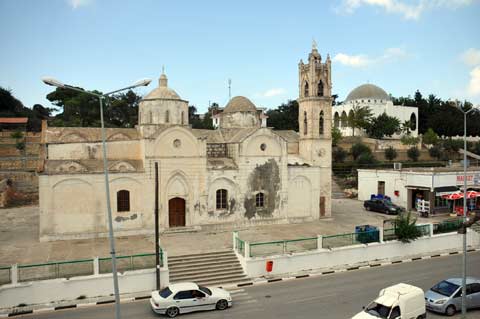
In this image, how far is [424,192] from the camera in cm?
3653

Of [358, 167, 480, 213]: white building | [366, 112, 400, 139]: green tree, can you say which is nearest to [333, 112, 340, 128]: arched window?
[366, 112, 400, 139]: green tree

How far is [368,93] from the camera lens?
8450 centimetres

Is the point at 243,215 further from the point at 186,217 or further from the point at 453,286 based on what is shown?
the point at 453,286

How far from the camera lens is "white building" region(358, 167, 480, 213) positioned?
35.4m

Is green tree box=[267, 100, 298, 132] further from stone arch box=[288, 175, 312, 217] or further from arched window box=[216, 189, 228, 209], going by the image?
arched window box=[216, 189, 228, 209]

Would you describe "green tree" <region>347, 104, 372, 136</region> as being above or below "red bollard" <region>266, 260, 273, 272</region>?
above

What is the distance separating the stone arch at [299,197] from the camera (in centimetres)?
3183

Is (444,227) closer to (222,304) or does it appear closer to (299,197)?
(299,197)

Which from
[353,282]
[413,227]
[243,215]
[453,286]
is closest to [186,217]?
[243,215]

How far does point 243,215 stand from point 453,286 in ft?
50.4

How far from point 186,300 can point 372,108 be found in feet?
240

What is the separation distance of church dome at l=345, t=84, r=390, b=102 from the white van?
240 ft

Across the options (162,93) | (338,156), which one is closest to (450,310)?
(162,93)

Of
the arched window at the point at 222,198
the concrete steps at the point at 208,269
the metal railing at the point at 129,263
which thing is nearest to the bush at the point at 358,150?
the arched window at the point at 222,198
